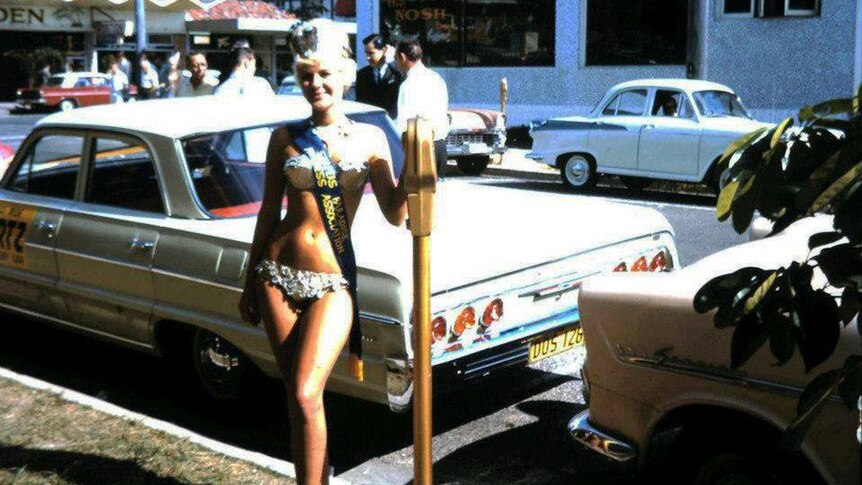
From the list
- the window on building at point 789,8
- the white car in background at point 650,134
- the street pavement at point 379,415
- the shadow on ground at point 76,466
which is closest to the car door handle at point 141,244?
the street pavement at point 379,415

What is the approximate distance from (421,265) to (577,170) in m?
12.2

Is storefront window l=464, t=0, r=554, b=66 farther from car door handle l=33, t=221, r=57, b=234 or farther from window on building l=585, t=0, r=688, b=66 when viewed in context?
car door handle l=33, t=221, r=57, b=234

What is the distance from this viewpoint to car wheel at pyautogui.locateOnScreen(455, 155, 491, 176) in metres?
17.1

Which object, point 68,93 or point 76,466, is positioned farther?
point 68,93

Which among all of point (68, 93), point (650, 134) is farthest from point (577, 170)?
point (68, 93)

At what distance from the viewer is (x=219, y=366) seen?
571cm

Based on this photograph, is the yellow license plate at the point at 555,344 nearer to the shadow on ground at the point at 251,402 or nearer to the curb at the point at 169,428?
the shadow on ground at the point at 251,402

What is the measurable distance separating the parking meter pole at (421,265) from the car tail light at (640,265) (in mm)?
2651

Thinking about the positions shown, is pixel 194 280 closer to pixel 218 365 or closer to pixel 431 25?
pixel 218 365

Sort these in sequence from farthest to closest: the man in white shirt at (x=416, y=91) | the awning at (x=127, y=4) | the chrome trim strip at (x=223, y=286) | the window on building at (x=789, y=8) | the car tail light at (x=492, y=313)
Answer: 1. the awning at (x=127, y=4)
2. the window on building at (x=789, y=8)
3. the man in white shirt at (x=416, y=91)
4. the car tail light at (x=492, y=313)
5. the chrome trim strip at (x=223, y=286)

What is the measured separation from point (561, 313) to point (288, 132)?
201 cm

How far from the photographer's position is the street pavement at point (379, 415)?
5051 mm

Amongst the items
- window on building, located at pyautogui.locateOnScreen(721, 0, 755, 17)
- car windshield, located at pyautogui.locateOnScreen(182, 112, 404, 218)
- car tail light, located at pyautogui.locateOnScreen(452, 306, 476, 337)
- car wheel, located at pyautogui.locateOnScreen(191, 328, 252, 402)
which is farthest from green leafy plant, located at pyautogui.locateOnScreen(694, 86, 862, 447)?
window on building, located at pyautogui.locateOnScreen(721, 0, 755, 17)

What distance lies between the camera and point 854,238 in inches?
91.7
